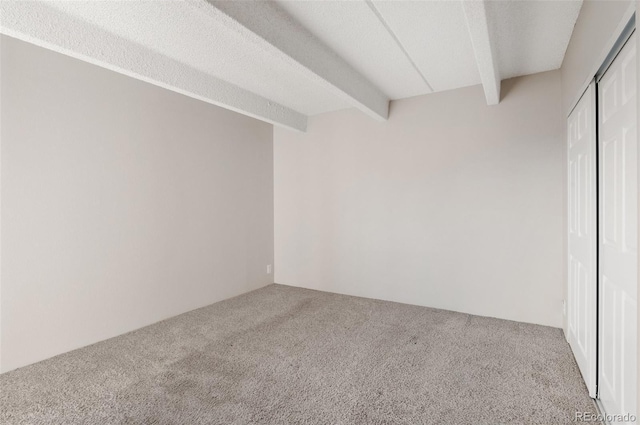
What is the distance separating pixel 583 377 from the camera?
2.08 m

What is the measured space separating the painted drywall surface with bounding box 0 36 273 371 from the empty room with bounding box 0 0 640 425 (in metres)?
0.02

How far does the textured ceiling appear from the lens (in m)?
1.85

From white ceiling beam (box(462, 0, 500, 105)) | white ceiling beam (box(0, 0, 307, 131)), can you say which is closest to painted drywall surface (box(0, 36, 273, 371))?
white ceiling beam (box(0, 0, 307, 131))

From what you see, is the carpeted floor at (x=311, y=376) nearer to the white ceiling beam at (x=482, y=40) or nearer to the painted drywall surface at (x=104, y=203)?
the painted drywall surface at (x=104, y=203)

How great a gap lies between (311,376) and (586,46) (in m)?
2.79

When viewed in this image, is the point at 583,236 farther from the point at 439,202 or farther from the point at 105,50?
the point at 105,50

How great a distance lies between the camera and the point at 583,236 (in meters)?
2.10

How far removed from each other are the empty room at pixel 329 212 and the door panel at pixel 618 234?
0.02 metres

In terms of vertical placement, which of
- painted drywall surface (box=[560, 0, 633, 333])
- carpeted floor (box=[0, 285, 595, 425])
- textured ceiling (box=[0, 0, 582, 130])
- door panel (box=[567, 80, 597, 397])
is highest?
textured ceiling (box=[0, 0, 582, 130])

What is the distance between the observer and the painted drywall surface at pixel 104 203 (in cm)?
235

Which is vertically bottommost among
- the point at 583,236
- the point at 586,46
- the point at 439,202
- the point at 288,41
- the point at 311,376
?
the point at 311,376

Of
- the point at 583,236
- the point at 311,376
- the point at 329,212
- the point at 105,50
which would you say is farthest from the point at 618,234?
the point at 105,50

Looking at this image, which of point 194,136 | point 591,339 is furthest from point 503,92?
point 194,136

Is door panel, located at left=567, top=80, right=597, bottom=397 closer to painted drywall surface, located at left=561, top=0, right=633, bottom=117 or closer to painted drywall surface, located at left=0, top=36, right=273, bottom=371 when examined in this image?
painted drywall surface, located at left=561, top=0, right=633, bottom=117
